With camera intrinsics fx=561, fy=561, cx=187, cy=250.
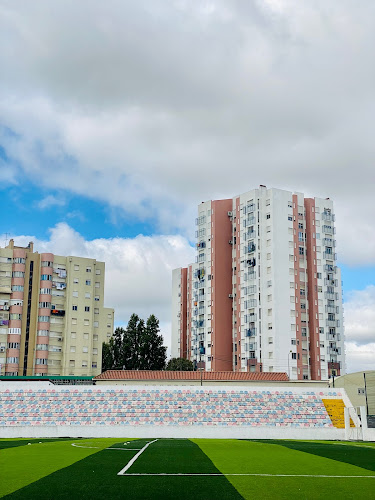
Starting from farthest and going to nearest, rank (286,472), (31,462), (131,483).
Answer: (31,462)
(286,472)
(131,483)

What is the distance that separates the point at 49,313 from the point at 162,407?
2098 inches

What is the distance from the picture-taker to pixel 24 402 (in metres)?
61.5

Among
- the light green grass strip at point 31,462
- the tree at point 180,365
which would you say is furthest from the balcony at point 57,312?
the light green grass strip at point 31,462

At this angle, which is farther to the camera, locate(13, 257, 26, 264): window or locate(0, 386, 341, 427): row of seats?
locate(13, 257, 26, 264): window

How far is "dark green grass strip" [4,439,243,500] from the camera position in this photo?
18453mm

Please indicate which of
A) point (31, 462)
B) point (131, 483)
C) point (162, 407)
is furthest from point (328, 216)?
point (131, 483)

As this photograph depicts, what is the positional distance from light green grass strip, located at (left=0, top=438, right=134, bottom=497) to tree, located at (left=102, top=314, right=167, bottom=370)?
63383 mm

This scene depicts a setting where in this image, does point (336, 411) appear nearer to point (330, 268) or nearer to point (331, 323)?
point (331, 323)

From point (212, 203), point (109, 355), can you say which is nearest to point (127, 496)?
point (109, 355)

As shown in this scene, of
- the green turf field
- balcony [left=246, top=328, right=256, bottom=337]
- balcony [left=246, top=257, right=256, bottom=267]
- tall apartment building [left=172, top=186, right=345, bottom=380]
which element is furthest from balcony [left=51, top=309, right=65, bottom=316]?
the green turf field

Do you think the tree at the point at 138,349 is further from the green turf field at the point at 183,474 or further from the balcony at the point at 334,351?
the green turf field at the point at 183,474

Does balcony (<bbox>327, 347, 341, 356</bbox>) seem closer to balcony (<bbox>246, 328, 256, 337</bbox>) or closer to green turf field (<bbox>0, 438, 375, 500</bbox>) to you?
balcony (<bbox>246, 328, 256, 337</bbox>)

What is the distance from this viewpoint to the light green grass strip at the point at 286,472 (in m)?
19.4

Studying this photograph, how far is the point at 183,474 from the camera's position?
24000mm
